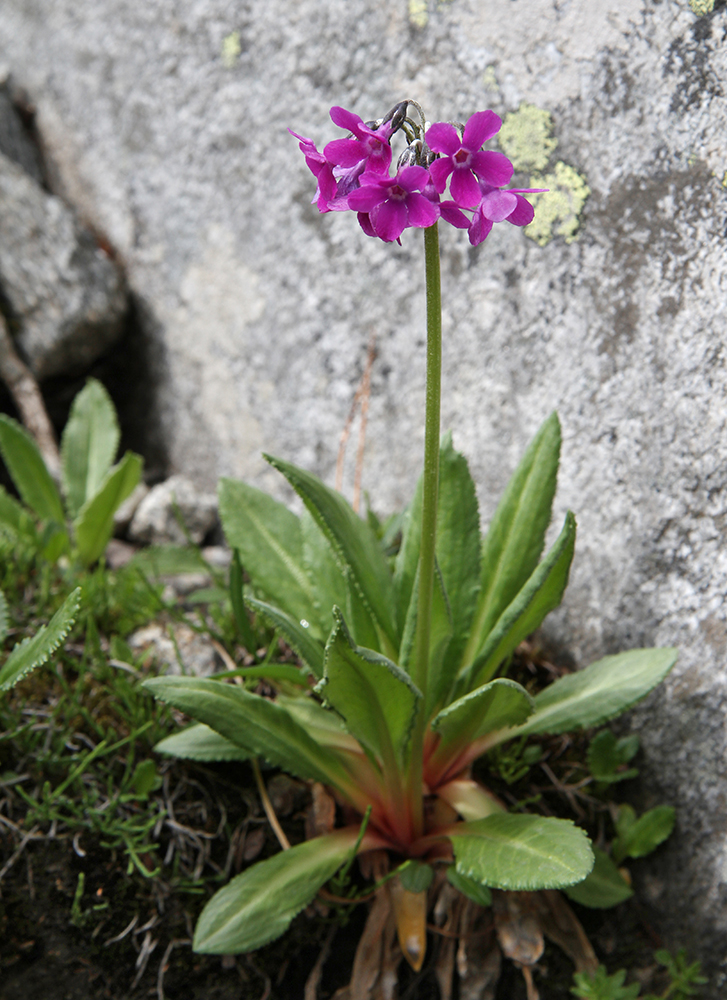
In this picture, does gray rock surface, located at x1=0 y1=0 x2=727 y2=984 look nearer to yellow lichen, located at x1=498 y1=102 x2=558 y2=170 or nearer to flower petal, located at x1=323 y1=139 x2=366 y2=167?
yellow lichen, located at x1=498 y1=102 x2=558 y2=170

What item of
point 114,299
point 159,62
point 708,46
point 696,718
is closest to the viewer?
point 708,46

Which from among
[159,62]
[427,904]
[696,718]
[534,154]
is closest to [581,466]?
[696,718]

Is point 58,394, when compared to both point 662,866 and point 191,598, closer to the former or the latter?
point 191,598

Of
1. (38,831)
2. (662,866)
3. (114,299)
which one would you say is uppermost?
(114,299)

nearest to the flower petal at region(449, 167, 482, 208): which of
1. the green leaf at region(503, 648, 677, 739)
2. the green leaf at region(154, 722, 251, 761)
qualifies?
the green leaf at region(503, 648, 677, 739)

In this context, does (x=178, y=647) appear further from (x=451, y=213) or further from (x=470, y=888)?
(x=451, y=213)

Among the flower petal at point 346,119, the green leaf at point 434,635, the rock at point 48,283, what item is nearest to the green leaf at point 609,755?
the green leaf at point 434,635

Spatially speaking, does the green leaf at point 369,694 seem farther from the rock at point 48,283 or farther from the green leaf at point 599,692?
the rock at point 48,283
